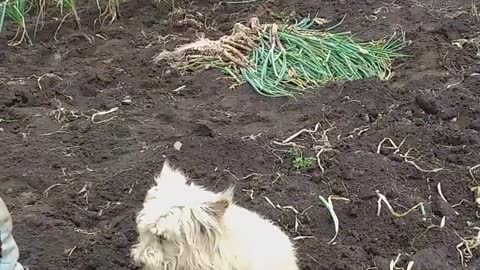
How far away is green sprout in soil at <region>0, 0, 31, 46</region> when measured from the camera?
239 inches

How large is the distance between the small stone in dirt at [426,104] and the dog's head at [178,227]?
2.12 meters

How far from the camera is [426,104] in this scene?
4727 mm

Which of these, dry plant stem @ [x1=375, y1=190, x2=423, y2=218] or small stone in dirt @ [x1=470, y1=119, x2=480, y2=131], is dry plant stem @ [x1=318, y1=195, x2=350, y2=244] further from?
small stone in dirt @ [x1=470, y1=119, x2=480, y2=131]

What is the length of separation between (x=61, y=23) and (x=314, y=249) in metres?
3.39

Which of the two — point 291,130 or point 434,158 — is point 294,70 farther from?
point 434,158

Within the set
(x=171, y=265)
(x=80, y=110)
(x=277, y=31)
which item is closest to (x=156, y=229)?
(x=171, y=265)

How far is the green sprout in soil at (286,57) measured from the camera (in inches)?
207

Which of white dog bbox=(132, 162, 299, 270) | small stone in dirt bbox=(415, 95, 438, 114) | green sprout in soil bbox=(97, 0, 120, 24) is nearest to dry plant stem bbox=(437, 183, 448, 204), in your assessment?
small stone in dirt bbox=(415, 95, 438, 114)

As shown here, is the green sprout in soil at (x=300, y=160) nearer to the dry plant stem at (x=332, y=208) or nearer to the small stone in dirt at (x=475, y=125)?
the dry plant stem at (x=332, y=208)

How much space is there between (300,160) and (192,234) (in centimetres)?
154

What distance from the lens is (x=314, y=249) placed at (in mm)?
3650

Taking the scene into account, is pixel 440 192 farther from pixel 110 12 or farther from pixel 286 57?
pixel 110 12

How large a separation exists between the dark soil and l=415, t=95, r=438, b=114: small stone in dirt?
1 cm

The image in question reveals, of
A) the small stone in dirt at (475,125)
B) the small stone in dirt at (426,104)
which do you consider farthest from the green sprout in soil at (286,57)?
the small stone in dirt at (475,125)
